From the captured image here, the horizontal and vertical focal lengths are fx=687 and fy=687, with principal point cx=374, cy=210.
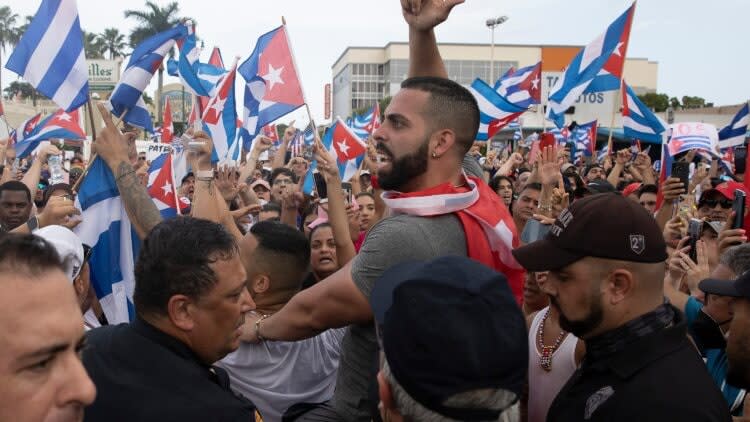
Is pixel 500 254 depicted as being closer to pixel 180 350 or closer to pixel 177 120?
pixel 180 350

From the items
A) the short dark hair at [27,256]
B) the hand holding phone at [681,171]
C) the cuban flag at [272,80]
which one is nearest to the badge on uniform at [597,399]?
the short dark hair at [27,256]

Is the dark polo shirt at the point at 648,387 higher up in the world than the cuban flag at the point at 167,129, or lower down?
lower down

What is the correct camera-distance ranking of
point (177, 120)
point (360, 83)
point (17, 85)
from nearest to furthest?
point (177, 120) < point (17, 85) < point (360, 83)

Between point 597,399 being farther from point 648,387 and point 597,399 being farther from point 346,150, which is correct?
point 346,150

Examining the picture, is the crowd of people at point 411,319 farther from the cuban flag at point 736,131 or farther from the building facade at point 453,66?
the building facade at point 453,66

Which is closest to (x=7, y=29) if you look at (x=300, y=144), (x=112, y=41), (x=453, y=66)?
(x=112, y=41)

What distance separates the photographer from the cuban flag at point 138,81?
17.5 feet

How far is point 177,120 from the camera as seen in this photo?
164ft

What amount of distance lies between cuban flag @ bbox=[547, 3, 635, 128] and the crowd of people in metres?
8.12

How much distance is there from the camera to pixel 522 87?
1360cm

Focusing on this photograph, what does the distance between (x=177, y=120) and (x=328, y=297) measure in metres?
50.0

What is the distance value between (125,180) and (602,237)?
9.10ft

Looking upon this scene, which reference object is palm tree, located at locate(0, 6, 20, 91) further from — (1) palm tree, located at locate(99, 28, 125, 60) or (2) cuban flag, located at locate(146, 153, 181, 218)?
(2) cuban flag, located at locate(146, 153, 181, 218)

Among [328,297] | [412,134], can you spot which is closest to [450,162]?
[412,134]
